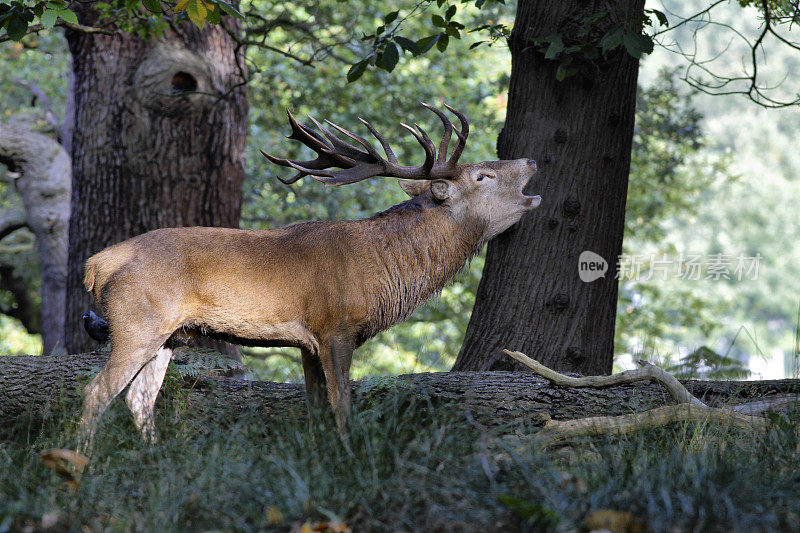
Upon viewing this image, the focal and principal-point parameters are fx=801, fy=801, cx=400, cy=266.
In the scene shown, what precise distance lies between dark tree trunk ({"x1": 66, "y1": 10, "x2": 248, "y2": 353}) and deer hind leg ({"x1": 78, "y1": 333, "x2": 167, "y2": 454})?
3111mm

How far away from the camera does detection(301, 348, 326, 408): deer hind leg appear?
5.40 m

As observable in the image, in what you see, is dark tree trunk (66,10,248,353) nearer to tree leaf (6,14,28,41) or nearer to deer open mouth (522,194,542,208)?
tree leaf (6,14,28,41)

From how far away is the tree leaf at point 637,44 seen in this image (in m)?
5.45

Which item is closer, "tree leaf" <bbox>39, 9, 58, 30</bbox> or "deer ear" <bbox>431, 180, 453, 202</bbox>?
"tree leaf" <bbox>39, 9, 58, 30</bbox>

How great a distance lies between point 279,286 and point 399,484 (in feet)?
7.44

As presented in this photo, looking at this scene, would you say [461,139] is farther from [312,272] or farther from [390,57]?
[312,272]

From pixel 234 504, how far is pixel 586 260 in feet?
12.9

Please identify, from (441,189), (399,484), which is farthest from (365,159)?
(399,484)

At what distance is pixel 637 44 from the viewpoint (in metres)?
5.49

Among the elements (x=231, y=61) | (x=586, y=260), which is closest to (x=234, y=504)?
(x=586, y=260)

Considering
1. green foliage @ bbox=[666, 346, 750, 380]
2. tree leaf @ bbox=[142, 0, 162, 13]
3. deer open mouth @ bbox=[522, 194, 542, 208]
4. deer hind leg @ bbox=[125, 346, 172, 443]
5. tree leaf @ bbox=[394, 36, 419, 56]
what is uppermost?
tree leaf @ bbox=[394, 36, 419, 56]

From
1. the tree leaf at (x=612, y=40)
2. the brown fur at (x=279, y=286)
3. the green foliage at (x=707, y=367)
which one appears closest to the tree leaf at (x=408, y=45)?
the brown fur at (x=279, y=286)

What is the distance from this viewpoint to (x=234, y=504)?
3.16 metres

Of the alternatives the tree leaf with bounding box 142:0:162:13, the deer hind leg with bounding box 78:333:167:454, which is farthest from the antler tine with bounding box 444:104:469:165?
the deer hind leg with bounding box 78:333:167:454
